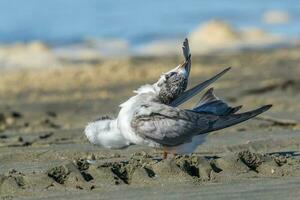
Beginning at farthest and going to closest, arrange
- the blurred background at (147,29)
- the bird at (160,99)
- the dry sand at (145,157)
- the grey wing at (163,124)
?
the blurred background at (147,29) → the bird at (160,99) → the grey wing at (163,124) → the dry sand at (145,157)

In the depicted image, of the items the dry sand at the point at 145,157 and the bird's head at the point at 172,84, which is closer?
the dry sand at the point at 145,157

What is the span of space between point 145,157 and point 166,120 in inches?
20.7

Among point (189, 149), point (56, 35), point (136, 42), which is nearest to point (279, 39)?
point (136, 42)

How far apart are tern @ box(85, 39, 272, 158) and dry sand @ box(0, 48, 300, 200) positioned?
127 millimetres

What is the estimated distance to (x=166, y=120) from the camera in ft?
19.4

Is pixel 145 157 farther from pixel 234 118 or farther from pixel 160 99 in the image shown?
pixel 234 118

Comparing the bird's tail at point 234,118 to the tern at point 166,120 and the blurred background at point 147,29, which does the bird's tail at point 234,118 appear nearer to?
the tern at point 166,120

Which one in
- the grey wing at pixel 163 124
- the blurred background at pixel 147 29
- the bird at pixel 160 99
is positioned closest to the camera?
the grey wing at pixel 163 124

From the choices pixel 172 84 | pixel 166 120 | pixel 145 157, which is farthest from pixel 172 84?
pixel 145 157

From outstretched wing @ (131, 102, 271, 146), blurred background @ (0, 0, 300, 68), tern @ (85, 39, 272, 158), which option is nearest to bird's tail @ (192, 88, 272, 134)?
tern @ (85, 39, 272, 158)

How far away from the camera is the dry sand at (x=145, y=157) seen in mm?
5312

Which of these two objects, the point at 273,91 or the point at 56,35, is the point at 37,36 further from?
the point at 273,91

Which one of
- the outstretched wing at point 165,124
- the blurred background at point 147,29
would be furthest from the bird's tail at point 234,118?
the blurred background at point 147,29

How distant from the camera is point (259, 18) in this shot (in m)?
31.4
